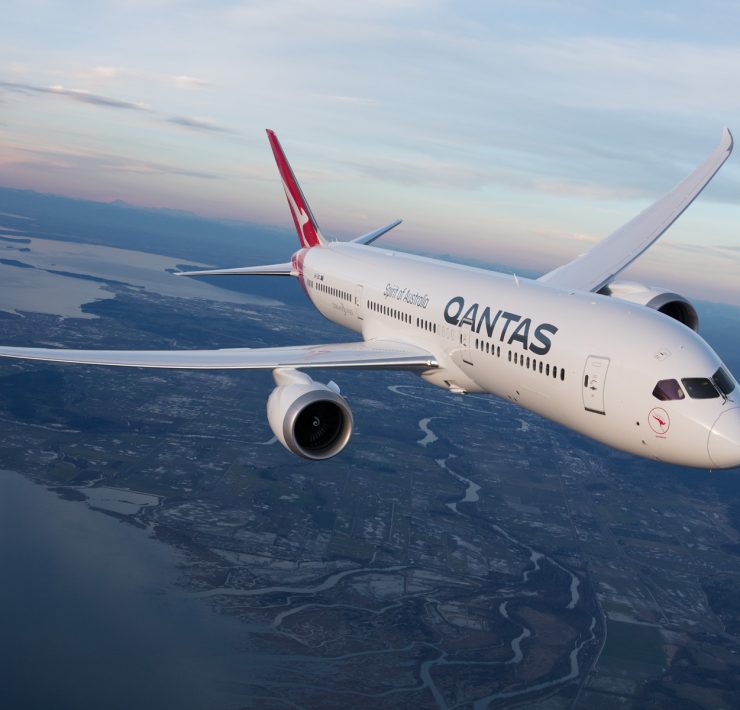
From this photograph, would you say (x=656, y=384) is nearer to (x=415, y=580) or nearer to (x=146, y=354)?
(x=146, y=354)

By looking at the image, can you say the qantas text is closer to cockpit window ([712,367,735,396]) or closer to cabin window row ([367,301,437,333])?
cabin window row ([367,301,437,333])

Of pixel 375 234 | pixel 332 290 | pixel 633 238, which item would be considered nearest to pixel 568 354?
pixel 633 238

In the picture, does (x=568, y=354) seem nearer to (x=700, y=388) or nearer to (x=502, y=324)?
(x=502, y=324)

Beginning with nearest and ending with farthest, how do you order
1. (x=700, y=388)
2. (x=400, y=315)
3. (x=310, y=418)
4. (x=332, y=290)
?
(x=700, y=388), (x=310, y=418), (x=400, y=315), (x=332, y=290)

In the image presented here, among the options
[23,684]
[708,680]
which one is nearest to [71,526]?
[23,684]

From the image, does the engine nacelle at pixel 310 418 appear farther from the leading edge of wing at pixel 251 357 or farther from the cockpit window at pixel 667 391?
the cockpit window at pixel 667 391

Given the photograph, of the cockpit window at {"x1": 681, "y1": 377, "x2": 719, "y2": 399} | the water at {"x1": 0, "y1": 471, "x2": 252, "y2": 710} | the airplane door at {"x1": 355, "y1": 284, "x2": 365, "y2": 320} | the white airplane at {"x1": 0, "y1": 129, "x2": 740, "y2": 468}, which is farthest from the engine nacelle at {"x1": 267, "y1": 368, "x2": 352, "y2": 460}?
the water at {"x1": 0, "y1": 471, "x2": 252, "y2": 710}

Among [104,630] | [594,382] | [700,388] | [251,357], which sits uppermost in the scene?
[700,388]
